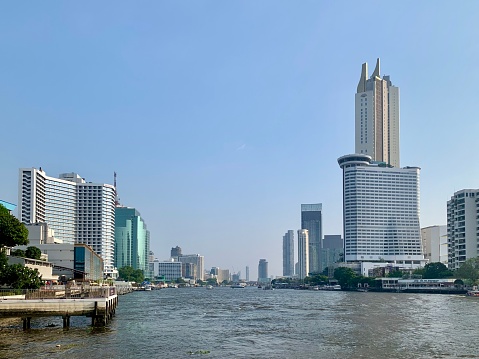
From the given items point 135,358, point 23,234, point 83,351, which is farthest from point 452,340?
point 23,234

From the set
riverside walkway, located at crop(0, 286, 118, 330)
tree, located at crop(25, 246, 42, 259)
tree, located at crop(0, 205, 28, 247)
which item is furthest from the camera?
tree, located at crop(25, 246, 42, 259)

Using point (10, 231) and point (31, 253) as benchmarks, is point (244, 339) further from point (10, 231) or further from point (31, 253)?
point (31, 253)

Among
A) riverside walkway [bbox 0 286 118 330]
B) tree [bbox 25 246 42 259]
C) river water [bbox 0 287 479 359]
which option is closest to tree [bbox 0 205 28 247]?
river water [bbox 0 287 479 359]

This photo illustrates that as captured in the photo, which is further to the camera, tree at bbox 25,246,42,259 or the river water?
tree at bbox 25,246,42,259

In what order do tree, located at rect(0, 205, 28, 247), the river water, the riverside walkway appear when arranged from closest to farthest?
the river water, the riverside walkway, tree, located at rect(0, 205, 28, 247)

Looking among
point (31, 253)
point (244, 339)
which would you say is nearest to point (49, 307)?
point (244, 339)

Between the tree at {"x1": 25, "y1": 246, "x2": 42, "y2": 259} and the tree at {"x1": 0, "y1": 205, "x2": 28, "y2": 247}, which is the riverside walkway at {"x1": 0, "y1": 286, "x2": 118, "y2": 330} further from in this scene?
the tree at {"x1": 25, "y1": 246, "x2": 42, "y2": 259}

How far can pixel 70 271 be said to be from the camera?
164 meters

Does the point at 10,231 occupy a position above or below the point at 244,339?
above

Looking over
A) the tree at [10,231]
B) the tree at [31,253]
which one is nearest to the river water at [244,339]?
the tree at [10,231]

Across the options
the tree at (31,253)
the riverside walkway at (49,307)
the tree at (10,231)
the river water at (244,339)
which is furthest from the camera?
the tree at (31,253)

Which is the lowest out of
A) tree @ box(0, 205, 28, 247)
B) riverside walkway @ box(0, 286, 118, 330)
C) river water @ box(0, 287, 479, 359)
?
river water @ box(0, 287, 479, 359)

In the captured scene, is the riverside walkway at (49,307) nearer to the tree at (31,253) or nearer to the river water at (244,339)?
the river water at (244,339)

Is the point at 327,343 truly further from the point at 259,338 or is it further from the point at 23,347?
the point at 23,347
